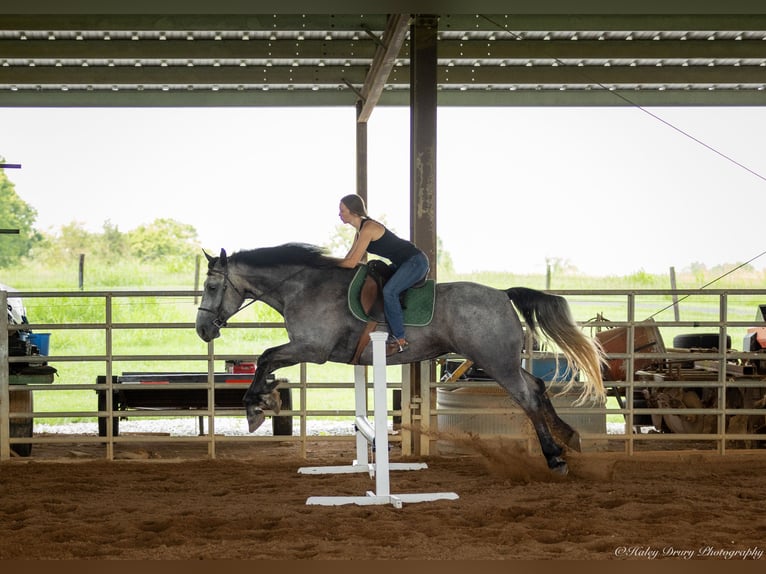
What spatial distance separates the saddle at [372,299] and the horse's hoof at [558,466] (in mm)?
1669

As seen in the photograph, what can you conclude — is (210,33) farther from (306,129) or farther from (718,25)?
(306,129)

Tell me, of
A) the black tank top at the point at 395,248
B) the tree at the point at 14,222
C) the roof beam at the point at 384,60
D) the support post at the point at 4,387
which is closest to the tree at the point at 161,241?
the tree at the point at 14,222

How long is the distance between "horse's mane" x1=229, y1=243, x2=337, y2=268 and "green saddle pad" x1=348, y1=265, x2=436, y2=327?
0.38 m

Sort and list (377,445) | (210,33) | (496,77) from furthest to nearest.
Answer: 1. (496,77)
2. (210,33)
3. (377,445)

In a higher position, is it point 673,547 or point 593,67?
point 593,67

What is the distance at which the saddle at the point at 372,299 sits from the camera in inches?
243

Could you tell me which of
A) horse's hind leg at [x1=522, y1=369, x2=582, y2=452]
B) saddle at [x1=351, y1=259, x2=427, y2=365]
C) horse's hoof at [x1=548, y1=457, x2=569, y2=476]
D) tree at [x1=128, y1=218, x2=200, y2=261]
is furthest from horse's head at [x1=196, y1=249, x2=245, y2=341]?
tree at [x1=128, y1=218, x2=200, y2=261]

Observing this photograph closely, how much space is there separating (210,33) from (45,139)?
16.4 m

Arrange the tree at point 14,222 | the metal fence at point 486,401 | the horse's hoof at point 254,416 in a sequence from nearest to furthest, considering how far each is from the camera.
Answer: the horse's hoof at point 254,416 < the metal fence at point 486,401 < the tree at point 14,222

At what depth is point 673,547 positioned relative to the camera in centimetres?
407

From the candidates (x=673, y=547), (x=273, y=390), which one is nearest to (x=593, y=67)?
(x=273, y=390)

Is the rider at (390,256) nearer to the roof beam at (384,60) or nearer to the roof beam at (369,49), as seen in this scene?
the roof beam at (384,60)

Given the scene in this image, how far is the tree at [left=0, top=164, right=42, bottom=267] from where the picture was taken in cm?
2377

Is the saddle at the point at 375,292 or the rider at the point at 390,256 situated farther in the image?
the saddle at the point at 375,292
